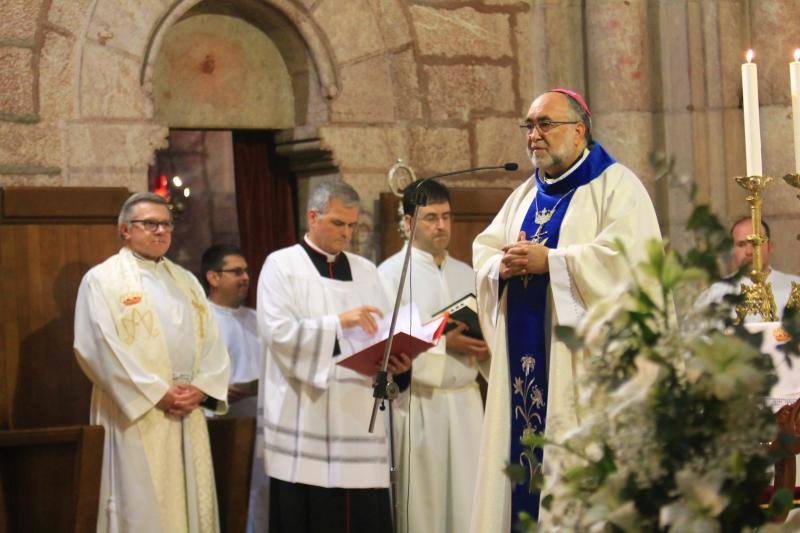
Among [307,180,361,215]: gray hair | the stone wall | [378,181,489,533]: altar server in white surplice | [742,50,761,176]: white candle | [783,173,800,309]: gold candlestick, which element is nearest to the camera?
[783,173,800,309]: gold candlestick

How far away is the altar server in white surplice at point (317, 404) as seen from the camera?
19.6 ft

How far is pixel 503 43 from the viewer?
779cm

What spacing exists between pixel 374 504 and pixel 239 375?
1237 mm

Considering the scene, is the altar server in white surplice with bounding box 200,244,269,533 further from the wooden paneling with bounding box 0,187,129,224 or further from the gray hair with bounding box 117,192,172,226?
the gray hair with bounding box 117,192,172,226

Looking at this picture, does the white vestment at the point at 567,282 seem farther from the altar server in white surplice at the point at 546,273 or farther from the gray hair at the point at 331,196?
the gray hair at the point at 331,196

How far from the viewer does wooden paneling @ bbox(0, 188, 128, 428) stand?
617 centimetres

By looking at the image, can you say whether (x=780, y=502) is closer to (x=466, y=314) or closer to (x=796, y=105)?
(x=796, y=105)

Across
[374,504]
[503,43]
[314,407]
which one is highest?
[503,43]

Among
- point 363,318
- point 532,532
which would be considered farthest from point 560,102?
point 532,532

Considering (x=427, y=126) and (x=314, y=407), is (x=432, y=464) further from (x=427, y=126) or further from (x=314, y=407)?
(x=427, y=126)

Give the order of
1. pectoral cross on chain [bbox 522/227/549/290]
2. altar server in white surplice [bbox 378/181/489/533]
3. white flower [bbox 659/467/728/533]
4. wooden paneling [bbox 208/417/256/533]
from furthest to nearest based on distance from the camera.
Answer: altar server in white surplice [bbox 378/181/489/533] → wooden paneling [bbox 208/417/256/533] → pectoral cross on chain [bbox 522/227/549/290] → white flower [bbox 659/467/728/533]

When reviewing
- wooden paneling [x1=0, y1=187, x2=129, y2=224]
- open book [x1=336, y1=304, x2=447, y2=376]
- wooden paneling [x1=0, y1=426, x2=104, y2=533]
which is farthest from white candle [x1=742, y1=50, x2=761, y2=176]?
wooden paneling [x1=0, y1=187, x2=129, y2=224]

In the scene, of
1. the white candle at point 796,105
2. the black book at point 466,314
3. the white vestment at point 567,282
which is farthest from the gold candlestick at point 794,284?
the black book at point 466,314

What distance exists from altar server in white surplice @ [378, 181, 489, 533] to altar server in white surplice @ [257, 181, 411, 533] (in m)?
0.29
